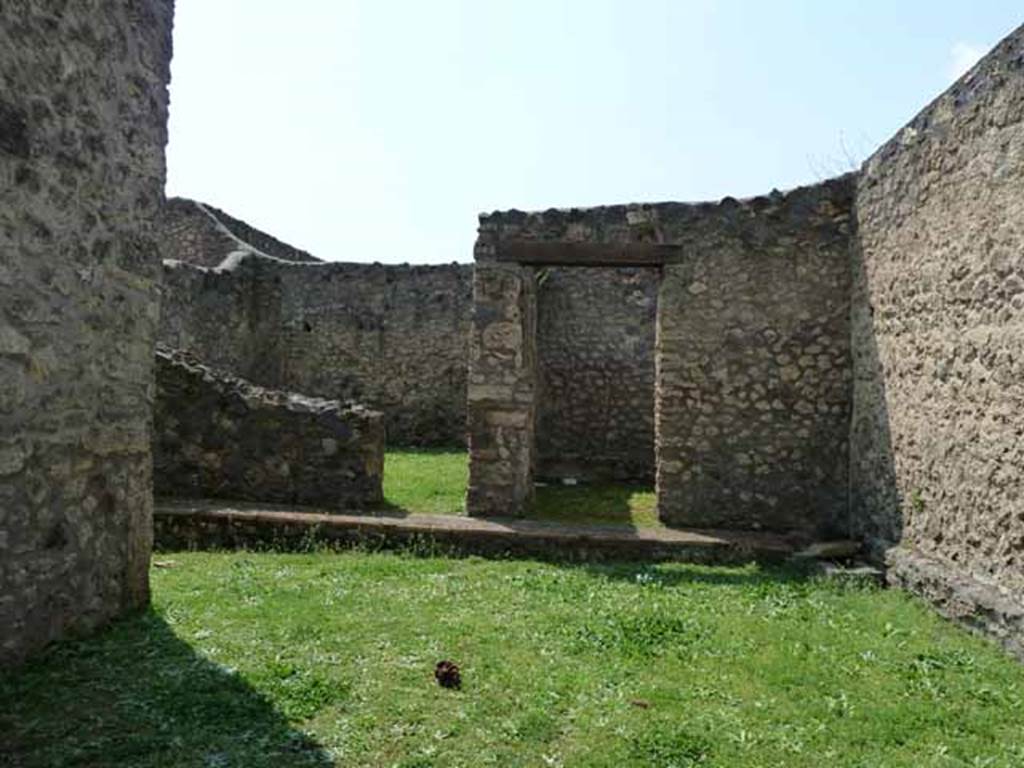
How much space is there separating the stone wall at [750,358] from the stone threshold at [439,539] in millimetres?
816

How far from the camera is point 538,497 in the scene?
35.4 ft

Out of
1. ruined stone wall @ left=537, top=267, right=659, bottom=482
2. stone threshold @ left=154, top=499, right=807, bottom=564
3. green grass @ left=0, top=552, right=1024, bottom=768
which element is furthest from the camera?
ruined stone wall @ left=537, top=267, right=659, bottom=482

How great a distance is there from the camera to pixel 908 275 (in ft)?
22.5

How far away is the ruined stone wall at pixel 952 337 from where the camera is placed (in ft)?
17.5

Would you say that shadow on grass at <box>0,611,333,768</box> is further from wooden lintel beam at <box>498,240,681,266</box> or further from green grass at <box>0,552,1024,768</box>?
wooden lintel beam at <box>498,240,681,266</box>

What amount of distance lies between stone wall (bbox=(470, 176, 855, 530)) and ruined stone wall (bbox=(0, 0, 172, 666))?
432cm

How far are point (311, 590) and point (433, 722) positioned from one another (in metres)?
2.43

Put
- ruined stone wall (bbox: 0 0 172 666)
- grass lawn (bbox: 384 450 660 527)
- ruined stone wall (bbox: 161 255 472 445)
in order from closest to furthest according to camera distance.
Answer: ruined stone wall (bbox: 0 0 172 666), grass lawn (bbox: 384 450 660 527), ruined stone wall (bbox: 161 255 472 445)

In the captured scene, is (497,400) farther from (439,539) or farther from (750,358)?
(750,358)

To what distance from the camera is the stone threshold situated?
760 cm

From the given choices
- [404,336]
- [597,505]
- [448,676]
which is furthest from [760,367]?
[404,336]

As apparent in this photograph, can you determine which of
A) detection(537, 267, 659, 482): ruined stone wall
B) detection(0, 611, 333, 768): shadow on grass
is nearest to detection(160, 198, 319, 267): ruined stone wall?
detection(537, 267, 659, 482): ruined stone wall

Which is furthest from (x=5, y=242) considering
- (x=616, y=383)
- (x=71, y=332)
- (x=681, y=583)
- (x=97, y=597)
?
(x=616, y=383)

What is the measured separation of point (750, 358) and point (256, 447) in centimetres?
521
